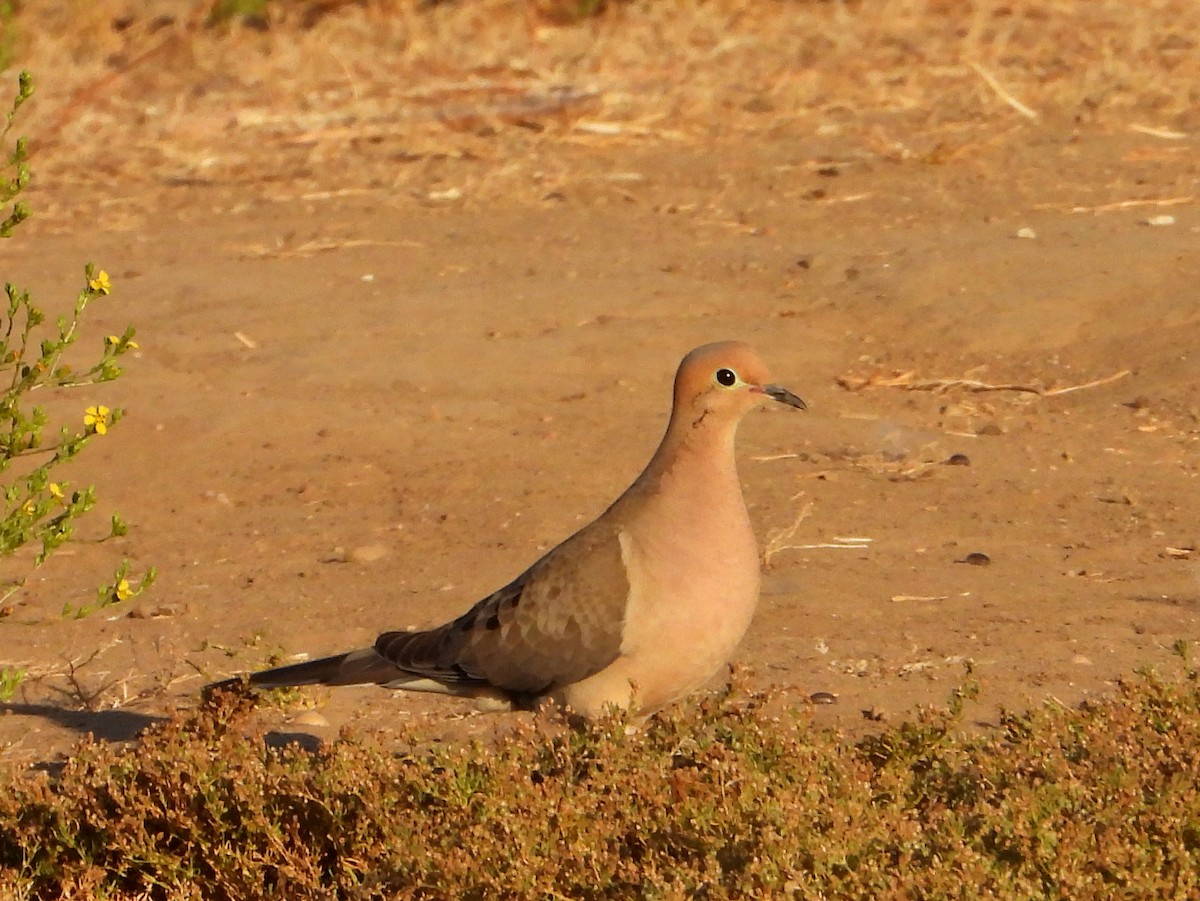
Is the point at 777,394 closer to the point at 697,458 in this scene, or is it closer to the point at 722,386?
the point at 722,386

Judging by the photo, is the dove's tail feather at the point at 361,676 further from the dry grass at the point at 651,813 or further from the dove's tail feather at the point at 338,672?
the dry grass at the point at 651,813

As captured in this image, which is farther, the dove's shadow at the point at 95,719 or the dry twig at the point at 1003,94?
the dry twig at the point at 1003,94

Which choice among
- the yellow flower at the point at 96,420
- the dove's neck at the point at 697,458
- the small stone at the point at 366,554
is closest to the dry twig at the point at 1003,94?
the small stone at the point at 366,554

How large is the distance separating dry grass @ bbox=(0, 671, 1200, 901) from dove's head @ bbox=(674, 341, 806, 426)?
78cm

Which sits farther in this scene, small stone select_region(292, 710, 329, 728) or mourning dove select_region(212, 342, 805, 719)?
small stone select_region(292, 710, 329, 728)

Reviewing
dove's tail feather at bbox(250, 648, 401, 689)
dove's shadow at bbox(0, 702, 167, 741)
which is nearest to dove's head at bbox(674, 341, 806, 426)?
dove's tail feather at bbox(250, 648, 401, 689)

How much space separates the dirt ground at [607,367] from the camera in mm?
5996

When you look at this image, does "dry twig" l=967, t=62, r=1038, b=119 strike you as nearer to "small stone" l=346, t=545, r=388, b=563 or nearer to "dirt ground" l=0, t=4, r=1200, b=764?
"dirt ground" l=0, t=4, r=1200, b=764

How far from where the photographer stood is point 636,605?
15.7 ft

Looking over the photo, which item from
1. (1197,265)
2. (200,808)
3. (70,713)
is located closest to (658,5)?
(1197,265)

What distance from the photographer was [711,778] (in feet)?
13.8

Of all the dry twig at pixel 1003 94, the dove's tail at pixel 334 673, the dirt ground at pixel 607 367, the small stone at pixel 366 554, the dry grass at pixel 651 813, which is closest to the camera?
the dry grass at pixel 651 813

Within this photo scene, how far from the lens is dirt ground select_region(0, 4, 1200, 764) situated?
600 cm

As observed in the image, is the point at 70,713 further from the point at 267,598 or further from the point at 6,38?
the point at 6,38
